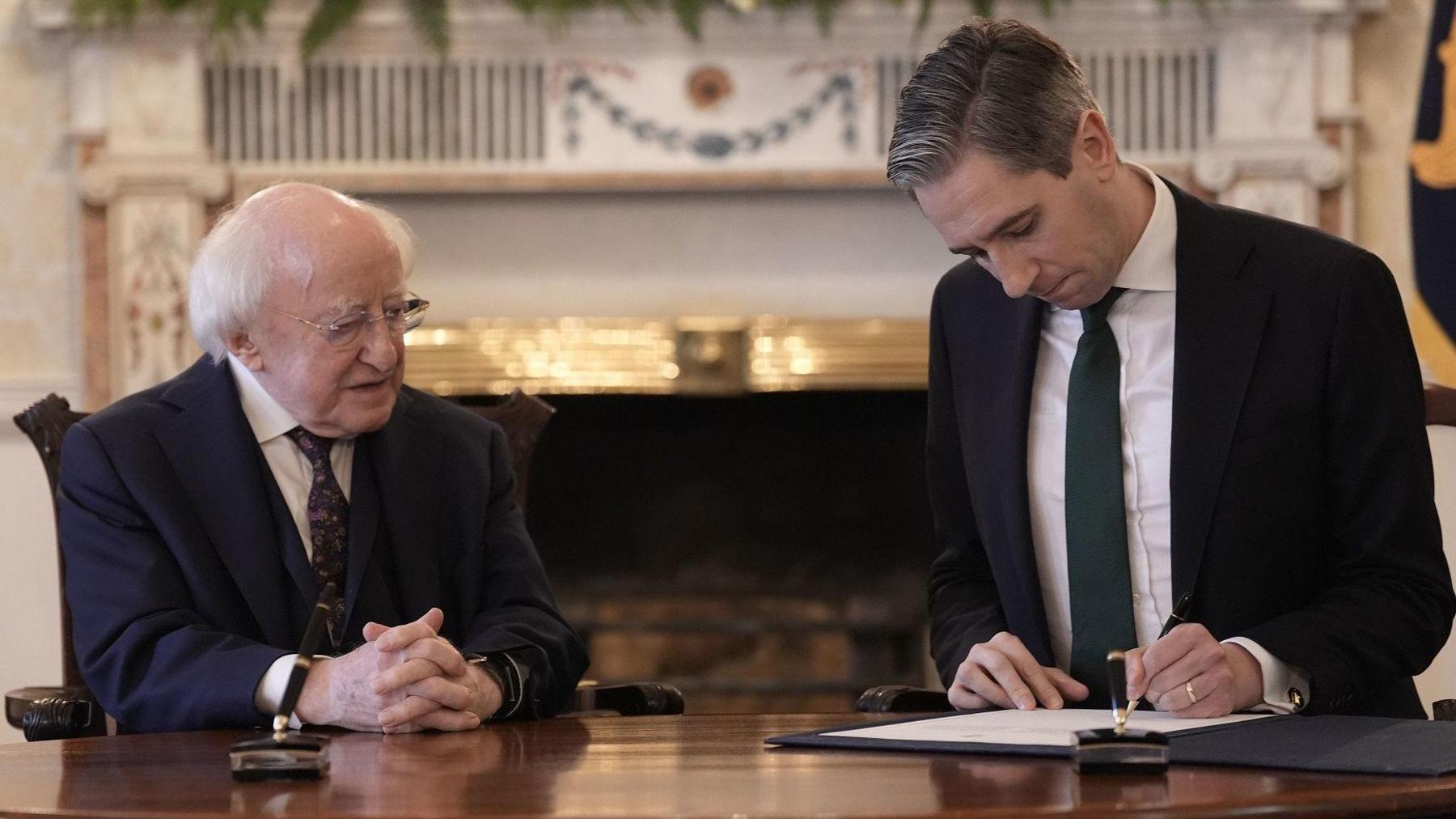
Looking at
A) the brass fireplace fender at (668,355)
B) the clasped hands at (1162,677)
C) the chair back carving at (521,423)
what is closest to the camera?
the clasped hands at (1162,677)

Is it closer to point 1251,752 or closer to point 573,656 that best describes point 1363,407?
point 1251,752

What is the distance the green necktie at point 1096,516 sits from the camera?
1.78 metres

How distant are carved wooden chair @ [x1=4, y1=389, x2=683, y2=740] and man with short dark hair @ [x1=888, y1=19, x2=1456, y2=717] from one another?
510 mm

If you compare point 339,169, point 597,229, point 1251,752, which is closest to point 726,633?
point 597,229

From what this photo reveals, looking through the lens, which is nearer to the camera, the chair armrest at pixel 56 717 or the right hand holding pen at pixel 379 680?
the right hand holding pen at pixel 379 680

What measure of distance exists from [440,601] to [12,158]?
2429mm

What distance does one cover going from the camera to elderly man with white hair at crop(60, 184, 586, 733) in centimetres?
184

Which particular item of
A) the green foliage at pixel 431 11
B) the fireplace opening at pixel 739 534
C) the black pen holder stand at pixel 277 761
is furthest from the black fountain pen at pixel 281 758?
the fireplace opening at pixel 739 534

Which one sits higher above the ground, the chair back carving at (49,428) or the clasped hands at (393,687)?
the chair back carving at (49,428)

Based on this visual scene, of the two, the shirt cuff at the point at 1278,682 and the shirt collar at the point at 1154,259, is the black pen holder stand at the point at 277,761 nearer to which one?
Answer: the shirt cuff at the point at 1278,682

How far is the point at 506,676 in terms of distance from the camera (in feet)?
6.21

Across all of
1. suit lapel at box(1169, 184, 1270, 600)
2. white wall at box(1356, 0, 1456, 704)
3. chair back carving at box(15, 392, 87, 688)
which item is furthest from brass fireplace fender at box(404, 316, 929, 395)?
suit lapel at box(1169, 184, 1270, 600)

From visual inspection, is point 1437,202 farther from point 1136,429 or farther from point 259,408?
point 259,408

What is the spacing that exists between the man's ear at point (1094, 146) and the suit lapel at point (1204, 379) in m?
0.14
